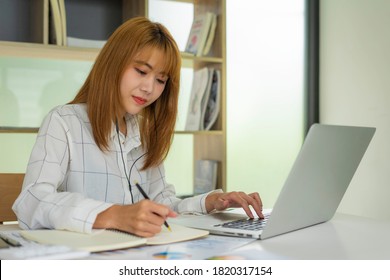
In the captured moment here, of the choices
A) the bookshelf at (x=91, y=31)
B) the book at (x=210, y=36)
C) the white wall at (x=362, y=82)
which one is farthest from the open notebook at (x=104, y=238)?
the white wall at (x=362, y=82)

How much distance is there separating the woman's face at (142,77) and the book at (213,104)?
4.52 feet

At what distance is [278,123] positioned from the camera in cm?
350

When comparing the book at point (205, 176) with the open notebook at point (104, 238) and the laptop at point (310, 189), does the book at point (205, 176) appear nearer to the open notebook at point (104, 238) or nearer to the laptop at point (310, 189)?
the laptop at point (310, 189)

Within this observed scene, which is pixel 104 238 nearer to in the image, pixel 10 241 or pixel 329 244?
pixel 10 241

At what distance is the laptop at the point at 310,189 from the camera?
3.51ft

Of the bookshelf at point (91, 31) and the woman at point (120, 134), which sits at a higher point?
the bookshelf at point (91, 31)

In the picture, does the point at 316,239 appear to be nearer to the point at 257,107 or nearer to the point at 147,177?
the point at 147,177

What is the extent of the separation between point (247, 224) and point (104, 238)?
358 mm

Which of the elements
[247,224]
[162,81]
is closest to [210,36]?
[162,81]

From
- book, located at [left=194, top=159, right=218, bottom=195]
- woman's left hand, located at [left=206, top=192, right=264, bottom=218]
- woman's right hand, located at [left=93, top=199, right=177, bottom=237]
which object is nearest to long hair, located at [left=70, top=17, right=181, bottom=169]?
woman's left hand, located at [left=206, top=192, right=264, bottom=218]

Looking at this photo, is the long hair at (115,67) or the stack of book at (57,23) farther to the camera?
the stack of book at (57,23)

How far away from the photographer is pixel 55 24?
2525 mm

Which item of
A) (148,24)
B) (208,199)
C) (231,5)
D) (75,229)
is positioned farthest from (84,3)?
(75,229)

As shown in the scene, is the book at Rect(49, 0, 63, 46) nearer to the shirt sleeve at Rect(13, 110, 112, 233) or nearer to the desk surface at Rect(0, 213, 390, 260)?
the shirt sleeve at Rect(13, 110, 112, 233)
